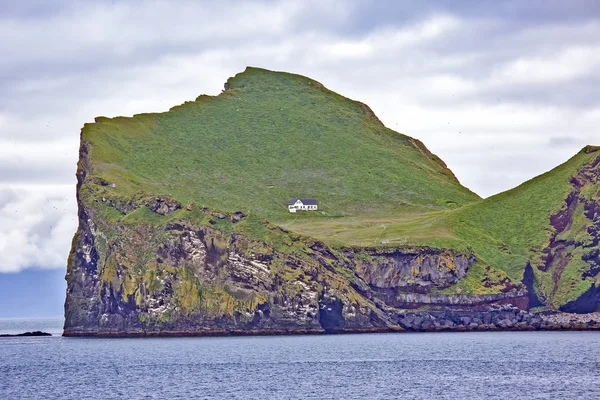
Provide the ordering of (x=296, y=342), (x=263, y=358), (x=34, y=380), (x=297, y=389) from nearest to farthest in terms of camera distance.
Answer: (x=297, y=389), (x=34, y=380), (x=263, y=358), (x=296, y=342)

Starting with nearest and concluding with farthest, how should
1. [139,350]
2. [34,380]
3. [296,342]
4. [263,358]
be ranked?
[34,380] < [263,358] < [139,350] < [296,342]

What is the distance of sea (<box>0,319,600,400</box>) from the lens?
122m

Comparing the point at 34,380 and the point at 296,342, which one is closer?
the point at 34,380

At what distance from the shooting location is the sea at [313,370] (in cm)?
12231

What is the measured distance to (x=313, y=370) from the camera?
14538 cm

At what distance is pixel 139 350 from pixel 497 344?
192 feet

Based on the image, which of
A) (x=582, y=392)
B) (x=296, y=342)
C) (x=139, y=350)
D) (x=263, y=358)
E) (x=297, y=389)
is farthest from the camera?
(x=296, y=342)

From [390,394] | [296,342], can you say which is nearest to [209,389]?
[390,394]

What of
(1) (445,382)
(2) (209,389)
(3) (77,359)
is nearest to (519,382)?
(1) (445,382)

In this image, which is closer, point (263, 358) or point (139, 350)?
point (263, 358)

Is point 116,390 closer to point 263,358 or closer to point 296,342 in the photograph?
point 263,358

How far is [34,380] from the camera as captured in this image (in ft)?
471

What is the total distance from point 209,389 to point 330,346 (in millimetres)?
62139

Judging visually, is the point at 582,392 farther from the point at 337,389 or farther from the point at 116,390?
the point at 116,390
